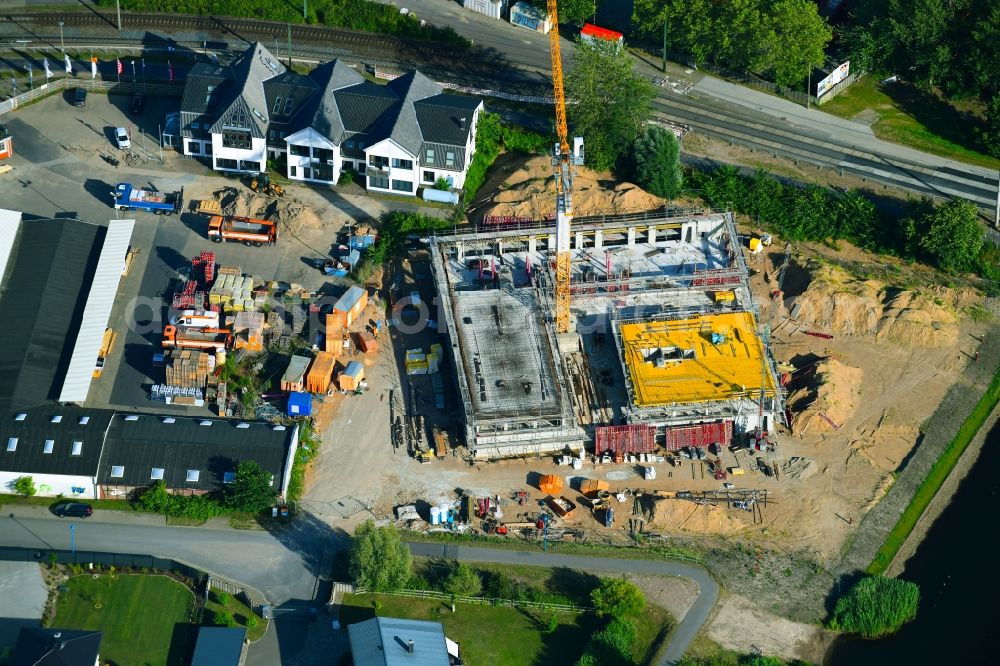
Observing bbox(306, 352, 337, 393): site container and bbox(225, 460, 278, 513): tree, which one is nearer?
bbox(225, 460, 278, 513): tree

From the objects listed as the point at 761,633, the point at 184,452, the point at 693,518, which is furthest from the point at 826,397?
the point at 184,452

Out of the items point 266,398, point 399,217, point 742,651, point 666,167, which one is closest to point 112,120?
point 399,217

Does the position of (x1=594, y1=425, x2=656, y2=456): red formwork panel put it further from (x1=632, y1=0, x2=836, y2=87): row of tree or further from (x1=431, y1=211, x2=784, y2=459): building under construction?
(x1=632, y1=0, x2=836, y2=87): row of tree

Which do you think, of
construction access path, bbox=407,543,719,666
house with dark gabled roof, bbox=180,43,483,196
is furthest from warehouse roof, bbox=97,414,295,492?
house with dark gabled roof, bbox=180,43,483,196

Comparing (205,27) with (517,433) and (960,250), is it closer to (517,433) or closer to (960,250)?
(517,433)

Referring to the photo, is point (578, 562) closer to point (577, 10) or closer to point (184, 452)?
point (184, 452)

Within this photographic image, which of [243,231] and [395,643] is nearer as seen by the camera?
[395,643]
